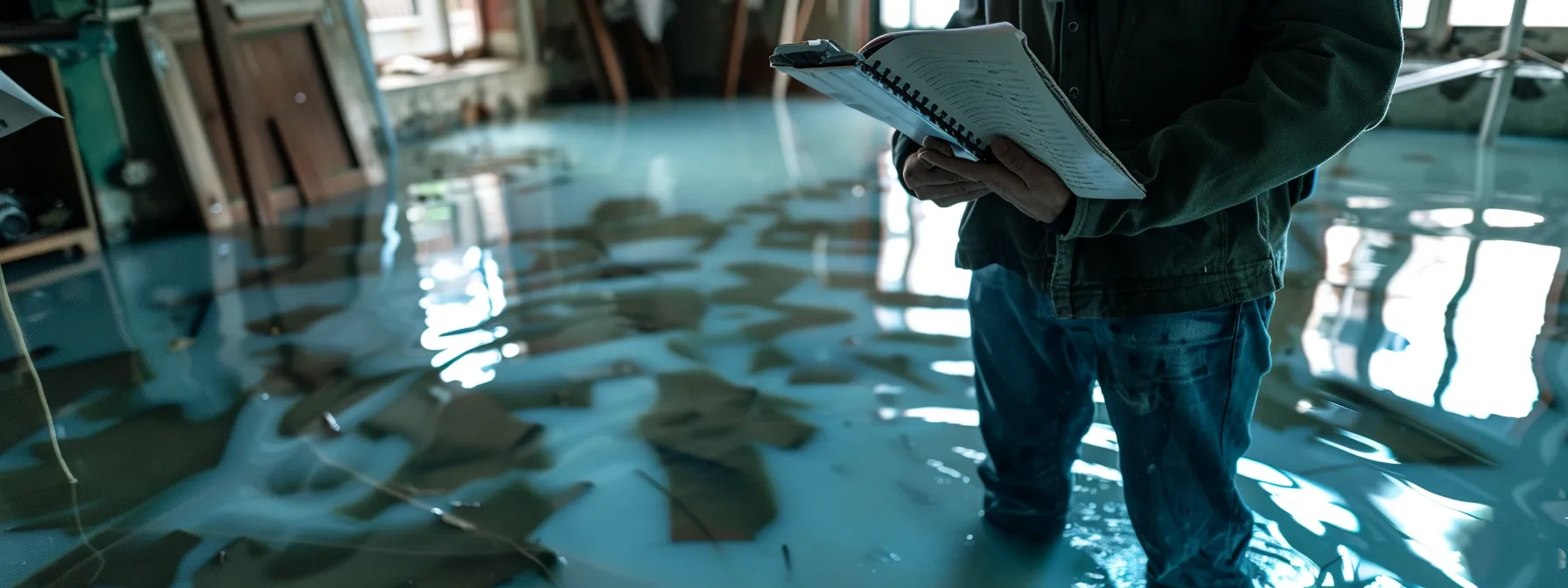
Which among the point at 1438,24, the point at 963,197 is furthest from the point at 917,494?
the point at 1438,24

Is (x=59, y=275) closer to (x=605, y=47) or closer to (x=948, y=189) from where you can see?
(x=948, y=189)

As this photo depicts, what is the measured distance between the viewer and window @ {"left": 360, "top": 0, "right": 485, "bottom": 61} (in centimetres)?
587

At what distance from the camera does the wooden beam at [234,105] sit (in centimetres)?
374

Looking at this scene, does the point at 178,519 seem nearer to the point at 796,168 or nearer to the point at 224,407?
the point at 224,407

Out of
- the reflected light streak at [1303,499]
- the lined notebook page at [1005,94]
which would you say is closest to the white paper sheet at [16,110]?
the lined notebook page at [1005,94]

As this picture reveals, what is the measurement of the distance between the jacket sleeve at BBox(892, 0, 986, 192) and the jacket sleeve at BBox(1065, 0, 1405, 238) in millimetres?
336

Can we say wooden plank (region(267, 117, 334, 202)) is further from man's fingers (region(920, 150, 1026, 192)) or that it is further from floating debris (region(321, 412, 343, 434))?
man's fingers (region(920, 150, 1026, 192))

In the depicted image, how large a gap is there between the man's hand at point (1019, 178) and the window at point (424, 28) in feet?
17.1

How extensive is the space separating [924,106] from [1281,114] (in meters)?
0.33

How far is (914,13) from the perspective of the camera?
682 centimetres

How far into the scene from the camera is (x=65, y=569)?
164 centimetres

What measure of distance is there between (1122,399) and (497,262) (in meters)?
2.44

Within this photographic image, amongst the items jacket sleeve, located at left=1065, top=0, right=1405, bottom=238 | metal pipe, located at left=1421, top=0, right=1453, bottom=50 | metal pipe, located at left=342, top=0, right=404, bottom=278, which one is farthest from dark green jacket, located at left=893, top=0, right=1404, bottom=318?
metal pipe, located at left=1421, top=0, right=1453, bottom=50

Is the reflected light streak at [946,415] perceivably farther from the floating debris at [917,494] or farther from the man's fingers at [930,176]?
the man's fingers at [930,176]
